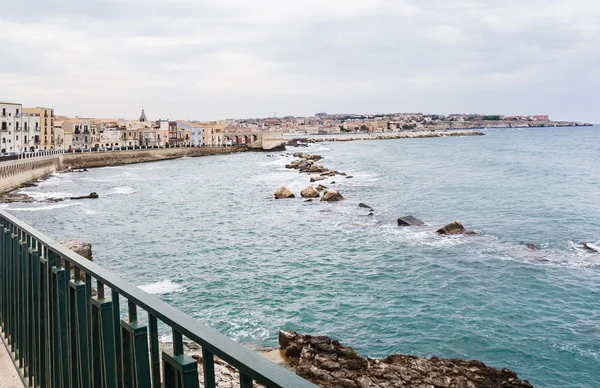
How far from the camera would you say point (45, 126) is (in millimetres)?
81125

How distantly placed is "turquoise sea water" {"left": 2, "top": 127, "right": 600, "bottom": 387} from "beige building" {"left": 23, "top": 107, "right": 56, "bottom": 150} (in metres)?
49.0

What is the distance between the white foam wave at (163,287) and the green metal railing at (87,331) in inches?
440

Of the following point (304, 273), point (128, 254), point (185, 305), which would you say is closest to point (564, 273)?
point (304, 273)

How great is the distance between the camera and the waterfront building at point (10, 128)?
65438mm

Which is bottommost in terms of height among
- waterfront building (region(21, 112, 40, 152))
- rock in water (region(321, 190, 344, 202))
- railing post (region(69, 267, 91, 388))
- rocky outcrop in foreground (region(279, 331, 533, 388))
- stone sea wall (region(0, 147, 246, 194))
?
rocky outcrop in foreground (region(279, 331, 533, 388))

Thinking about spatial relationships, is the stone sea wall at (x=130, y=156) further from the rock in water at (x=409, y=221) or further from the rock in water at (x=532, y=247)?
the rock in water at (x=532, y=247)

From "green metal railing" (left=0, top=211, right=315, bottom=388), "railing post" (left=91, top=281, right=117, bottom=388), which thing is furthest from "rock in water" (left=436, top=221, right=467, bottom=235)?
"railing post" (left=91, top=281, right=117, bottom=388)

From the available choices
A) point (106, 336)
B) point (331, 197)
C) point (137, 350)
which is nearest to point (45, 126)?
point (331, 197)

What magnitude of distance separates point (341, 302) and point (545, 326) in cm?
568

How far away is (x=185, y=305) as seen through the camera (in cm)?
1529

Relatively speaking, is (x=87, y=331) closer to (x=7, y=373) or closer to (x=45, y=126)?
(x=7, y=373)

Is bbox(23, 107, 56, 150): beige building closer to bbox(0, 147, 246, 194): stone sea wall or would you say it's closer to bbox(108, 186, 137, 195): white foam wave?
bbox(0, 147, 246, 194): stone sea wall

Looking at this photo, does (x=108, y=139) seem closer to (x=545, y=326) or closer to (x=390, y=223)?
(x=390, y=223)

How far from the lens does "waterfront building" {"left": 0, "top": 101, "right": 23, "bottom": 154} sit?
6544cm
